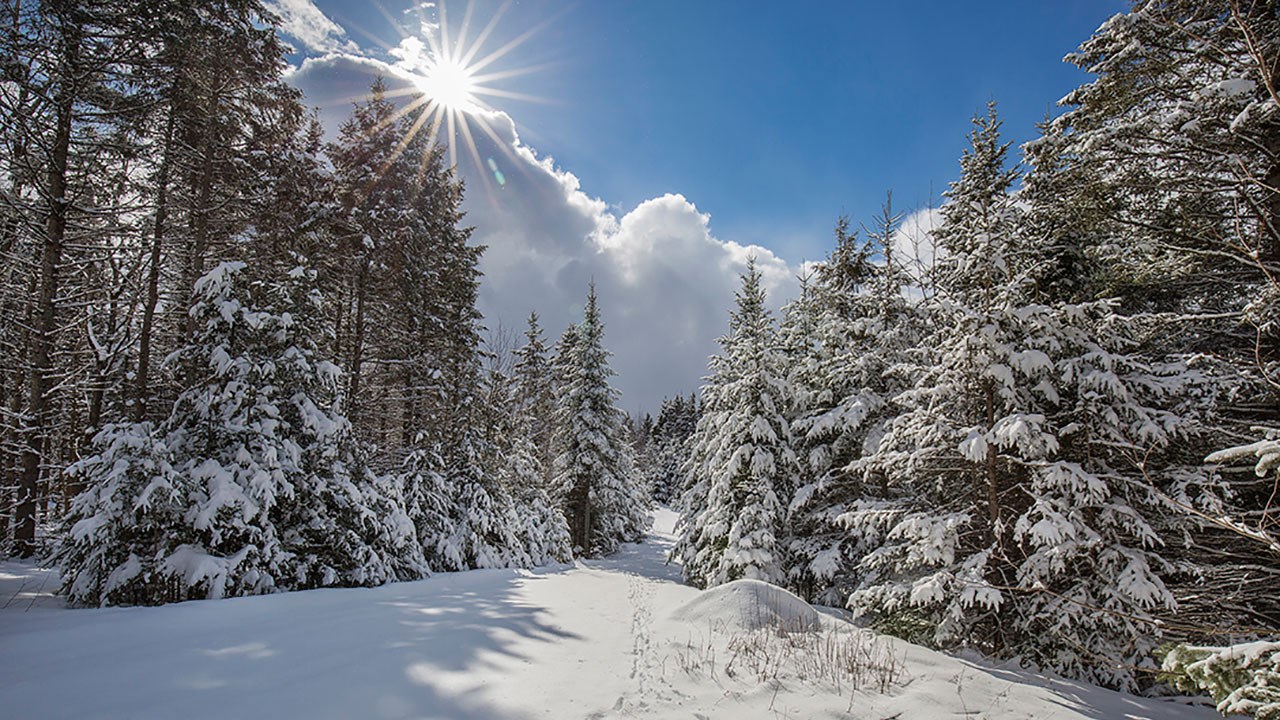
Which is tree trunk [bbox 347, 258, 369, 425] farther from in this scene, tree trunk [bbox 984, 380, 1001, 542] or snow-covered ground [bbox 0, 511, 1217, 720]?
tree trunk [bbox 984, 380, 1001, 542]

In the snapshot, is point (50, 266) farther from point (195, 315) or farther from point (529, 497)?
point (529, 497)

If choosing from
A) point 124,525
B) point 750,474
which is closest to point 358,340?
point 124,525

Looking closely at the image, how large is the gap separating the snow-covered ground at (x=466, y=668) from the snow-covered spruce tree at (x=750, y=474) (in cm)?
575

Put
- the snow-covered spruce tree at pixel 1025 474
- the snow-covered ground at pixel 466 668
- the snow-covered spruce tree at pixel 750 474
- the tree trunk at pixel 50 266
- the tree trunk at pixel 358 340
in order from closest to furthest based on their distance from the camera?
→ the snow-covered ground at pixel 466 668 → the snow-covered spruce tree at pixel 1025 474 → the tree trunk at pixel 50 266 → the snow-covered spruce tree at pixel 750 474 → the tree trunk at pixel 358 340

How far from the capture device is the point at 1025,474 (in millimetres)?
9086

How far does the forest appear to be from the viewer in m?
7.10

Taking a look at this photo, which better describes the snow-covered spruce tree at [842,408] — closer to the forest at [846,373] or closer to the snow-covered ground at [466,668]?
the forest at [846,373]

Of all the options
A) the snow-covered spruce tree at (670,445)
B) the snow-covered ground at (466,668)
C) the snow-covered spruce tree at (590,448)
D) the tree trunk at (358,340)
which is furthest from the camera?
the snow-covered spruce tree at (670,445)

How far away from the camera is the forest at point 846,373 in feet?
23.3

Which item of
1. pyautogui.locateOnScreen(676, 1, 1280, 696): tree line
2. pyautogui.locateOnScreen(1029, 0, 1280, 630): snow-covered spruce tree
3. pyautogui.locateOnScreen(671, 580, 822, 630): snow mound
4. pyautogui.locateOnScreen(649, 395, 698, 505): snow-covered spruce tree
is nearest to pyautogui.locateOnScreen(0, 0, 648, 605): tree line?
pyautogui.locateOnScreen(671, 580, 822, 630): snow mound

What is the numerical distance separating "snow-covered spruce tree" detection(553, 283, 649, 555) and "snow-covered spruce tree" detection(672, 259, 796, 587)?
9.85 m

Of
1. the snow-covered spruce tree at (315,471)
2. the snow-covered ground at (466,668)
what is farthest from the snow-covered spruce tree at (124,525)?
the snow-covered spruce tree at (315,471)

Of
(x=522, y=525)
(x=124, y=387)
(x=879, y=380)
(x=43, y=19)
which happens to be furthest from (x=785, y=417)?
(x=43, y=19)

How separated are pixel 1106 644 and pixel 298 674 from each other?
406 inches
